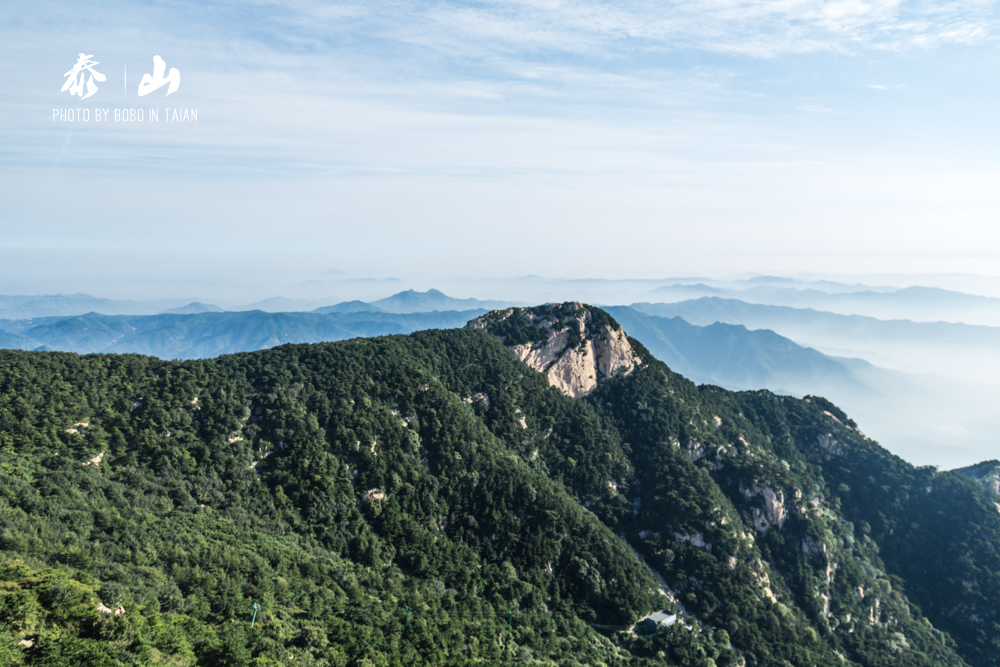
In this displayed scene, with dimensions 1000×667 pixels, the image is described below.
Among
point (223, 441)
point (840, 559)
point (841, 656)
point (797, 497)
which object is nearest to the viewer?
point (223, 441)

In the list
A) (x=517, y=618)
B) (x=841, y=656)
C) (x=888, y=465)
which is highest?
(x=888, y=465)

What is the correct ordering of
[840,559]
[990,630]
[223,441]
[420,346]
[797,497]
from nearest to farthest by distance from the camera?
[223,441], [990,630], [840,559], [797,497], [420,346]

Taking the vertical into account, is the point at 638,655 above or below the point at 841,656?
above

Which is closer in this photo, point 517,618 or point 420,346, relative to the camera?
point 517,618

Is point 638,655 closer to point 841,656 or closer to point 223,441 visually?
point 841,656

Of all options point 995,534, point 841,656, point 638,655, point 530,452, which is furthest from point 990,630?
point 530,452

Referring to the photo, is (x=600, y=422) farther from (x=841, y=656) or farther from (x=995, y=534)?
(x=995, y=534)
